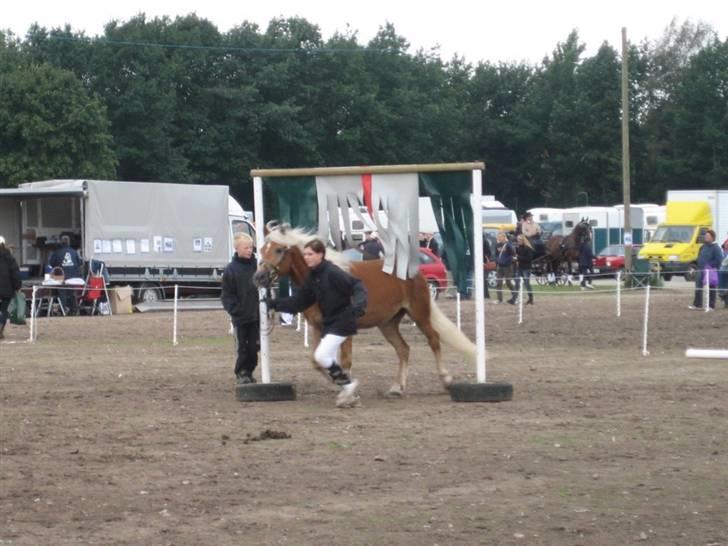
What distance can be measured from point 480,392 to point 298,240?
2343 mm

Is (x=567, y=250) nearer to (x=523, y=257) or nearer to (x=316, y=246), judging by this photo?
(x=523, y=257)

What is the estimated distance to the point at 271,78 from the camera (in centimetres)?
7606

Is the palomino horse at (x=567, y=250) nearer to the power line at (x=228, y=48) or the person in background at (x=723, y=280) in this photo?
the person in background at (x=723, y=280)

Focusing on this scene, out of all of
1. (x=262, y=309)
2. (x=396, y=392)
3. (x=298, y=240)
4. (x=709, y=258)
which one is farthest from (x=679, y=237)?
(x=298, y=240)

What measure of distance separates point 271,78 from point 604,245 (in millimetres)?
24847

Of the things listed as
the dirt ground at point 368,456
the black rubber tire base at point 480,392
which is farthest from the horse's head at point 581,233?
the black rubber tire base at point 480,392

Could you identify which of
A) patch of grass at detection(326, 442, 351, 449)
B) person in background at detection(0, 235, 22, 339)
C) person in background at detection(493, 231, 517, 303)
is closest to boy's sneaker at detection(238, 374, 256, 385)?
patch of grass at detection(326, 442, 351, 449)

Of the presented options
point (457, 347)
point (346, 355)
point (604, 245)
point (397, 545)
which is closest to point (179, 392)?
point (346, 355)

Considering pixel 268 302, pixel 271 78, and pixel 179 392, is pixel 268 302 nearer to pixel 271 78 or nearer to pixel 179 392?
pixel 179 392

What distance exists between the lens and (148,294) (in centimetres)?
3431

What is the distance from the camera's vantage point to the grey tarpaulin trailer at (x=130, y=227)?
33375 millimetres

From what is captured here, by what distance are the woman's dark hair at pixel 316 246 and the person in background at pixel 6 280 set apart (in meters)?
11.3

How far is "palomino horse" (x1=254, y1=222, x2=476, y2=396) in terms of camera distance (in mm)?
14125

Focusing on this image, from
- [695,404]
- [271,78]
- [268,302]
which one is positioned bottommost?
[695,404]
